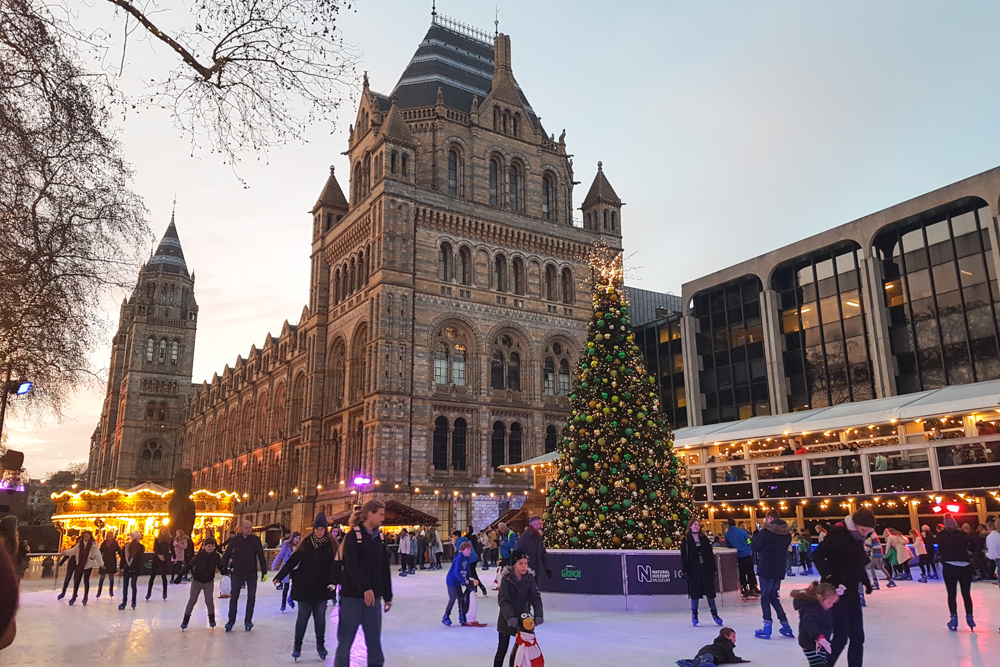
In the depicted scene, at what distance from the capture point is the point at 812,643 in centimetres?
666

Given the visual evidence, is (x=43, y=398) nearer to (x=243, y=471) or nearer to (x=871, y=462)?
(x=871, y=462)

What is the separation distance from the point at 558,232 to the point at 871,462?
2783 centimetres

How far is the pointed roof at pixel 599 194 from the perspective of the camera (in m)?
51.7

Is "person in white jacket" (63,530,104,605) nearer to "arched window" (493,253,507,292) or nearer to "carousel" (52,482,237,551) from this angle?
"carousel" (52,482,237,551)

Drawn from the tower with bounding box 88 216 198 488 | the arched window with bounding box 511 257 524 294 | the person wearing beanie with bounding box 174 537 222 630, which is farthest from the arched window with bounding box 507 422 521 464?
the tower with bounding box 88 216 198 488

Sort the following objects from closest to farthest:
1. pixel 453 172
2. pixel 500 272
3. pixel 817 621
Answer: pixel 817 621
pixel 500 272
pixel 453 172

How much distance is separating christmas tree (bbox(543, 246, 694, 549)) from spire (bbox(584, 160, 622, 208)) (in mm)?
36155

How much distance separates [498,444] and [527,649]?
37187 millimetres

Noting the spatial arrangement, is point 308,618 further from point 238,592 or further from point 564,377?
point 564,377

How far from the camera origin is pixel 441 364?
43.0 meters

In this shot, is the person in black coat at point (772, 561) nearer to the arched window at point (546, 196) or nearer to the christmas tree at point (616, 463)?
the christmas tree at point (616, 463)

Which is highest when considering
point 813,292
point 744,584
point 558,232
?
point 558,232

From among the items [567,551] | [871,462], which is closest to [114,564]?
[567,551]

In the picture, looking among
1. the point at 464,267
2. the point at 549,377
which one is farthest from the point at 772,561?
the point at 549,377
